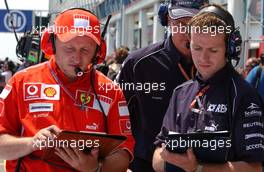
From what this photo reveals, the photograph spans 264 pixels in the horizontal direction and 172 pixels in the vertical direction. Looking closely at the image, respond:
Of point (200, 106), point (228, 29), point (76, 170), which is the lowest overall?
point (76, 170)

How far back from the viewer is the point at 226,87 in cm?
228

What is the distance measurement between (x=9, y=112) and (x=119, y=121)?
51 centimetres

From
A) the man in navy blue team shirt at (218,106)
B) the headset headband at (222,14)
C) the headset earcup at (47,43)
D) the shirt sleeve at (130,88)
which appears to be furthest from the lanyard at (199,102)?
the shirt sleeve at (130,88)

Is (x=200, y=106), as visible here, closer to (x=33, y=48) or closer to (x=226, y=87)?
(x=226, y=87)

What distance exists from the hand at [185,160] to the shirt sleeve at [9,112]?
70 centimetres

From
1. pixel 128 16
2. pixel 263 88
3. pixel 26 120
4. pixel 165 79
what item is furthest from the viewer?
pixel 128 16

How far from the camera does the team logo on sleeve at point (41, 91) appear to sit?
96.3 inches

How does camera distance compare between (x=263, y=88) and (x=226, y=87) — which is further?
(x=263, y=88)

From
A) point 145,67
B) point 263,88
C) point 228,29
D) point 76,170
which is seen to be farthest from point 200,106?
point 263,88

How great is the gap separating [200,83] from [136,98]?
85 centimetres

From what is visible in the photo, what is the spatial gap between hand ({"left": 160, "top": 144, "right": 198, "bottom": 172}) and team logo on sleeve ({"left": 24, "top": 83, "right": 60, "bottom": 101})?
591 mm

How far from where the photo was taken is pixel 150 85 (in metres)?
3.11

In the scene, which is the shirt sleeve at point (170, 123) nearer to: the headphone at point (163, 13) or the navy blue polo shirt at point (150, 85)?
the navy blue polo shirt at point (150, 85)

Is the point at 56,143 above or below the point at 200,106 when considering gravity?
below
